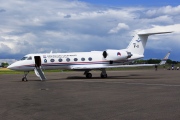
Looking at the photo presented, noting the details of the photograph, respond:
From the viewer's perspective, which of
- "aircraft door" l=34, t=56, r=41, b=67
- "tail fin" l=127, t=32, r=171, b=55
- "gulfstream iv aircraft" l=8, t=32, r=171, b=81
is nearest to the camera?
"gulfstream iv aircraft" l=8, t=32, r=171, b=81

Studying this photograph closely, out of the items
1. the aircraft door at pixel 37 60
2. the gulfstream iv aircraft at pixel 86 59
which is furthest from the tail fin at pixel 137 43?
the aircraft door at pixel 37 60

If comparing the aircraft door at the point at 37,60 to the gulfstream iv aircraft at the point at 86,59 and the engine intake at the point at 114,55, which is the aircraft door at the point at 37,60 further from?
the engine intake at the point at 114,55

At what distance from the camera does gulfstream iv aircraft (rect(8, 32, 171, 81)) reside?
3137 cm

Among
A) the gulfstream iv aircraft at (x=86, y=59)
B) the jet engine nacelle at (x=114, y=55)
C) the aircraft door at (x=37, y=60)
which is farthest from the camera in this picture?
the jet engine nacelle at (x=114, y=55)

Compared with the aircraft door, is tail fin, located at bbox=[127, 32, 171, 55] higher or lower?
higher

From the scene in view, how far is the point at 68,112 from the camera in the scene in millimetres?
9828

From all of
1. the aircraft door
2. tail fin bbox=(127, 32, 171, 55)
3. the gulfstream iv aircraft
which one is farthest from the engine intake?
the aircraft door

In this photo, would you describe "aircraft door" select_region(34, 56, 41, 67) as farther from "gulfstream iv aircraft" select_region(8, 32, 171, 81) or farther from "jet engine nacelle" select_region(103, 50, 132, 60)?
"jet engine nacelle" select_region(103, 50, 132, 60)

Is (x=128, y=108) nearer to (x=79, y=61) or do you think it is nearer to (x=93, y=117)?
(x=93, y=117)

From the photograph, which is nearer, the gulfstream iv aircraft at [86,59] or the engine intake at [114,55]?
the gulfstream iv aircraft at [86,59]

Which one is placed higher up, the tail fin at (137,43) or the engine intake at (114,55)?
the tail fin at (137,43)

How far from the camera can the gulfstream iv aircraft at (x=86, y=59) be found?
103ft

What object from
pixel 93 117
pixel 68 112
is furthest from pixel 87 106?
pixel 93 117

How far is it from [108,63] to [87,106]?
77.7 feet
